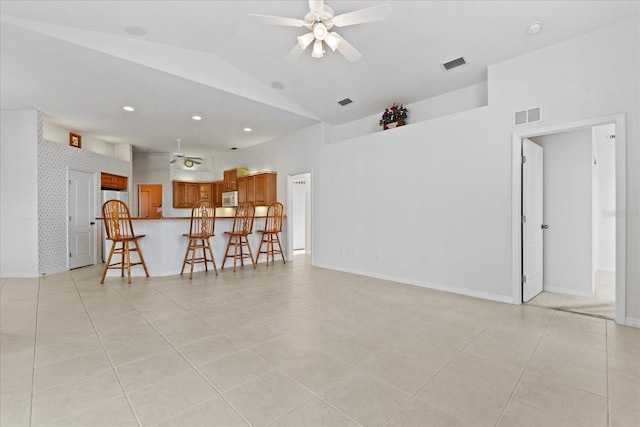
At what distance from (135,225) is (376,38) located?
483cm

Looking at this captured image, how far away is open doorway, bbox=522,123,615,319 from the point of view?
379 centimetres

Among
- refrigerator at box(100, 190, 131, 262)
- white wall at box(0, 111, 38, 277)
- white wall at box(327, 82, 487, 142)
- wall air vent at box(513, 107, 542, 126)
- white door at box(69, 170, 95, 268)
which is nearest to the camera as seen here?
wall air vent at box(513, 107, 542, 126)

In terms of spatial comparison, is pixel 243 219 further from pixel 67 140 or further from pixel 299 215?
pixel 67 140

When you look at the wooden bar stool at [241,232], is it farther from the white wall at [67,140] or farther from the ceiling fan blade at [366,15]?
the white wall at [67,140]

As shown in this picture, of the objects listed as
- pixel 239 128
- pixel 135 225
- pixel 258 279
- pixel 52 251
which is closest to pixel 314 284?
pixel 258 279

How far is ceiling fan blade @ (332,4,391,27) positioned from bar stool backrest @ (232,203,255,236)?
12.5 ft

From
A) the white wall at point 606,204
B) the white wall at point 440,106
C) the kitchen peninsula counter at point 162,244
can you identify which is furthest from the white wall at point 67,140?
the white wall at point 606,204

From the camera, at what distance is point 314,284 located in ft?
14.9

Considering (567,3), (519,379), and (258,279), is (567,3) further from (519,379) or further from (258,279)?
(258,279)

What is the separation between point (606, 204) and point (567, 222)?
109 inches

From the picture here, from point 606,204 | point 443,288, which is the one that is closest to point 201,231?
point 443,288

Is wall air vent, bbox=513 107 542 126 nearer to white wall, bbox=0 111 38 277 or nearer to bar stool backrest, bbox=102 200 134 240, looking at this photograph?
bar stool backrest, bbox=102 200 134 240

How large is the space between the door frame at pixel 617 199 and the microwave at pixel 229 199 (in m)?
6.91

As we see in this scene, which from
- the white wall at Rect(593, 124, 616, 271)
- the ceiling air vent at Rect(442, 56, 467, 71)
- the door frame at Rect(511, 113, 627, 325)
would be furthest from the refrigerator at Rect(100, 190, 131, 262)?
the white wall at Rect(593, 124, 616, 271)
